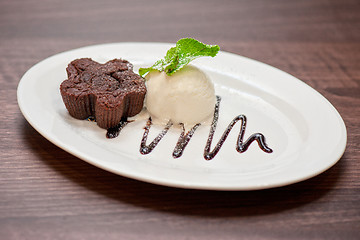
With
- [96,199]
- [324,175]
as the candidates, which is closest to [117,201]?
[96,199]

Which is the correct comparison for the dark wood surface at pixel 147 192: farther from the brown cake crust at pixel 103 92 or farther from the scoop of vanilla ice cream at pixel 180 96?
the scoop of vanilla ice cream at pixel 180 96

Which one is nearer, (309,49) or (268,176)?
(268,176)

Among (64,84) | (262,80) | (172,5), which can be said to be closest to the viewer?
(64,84)

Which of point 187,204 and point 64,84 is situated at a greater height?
point 64,84

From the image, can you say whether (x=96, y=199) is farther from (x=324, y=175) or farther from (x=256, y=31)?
(x=256, y=31)

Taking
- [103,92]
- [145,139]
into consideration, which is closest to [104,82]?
[103,92]

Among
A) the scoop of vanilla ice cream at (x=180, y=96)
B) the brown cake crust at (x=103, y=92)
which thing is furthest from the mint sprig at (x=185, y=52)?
the brown cake crust at (x=103, y=92)

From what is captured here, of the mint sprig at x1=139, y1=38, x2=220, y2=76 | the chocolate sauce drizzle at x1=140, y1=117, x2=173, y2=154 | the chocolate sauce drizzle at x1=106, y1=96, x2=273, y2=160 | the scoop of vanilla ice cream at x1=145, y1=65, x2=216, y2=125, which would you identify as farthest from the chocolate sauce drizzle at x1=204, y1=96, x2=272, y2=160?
the mint sprig at x1=139, y1=38, x2=220, y2=76
